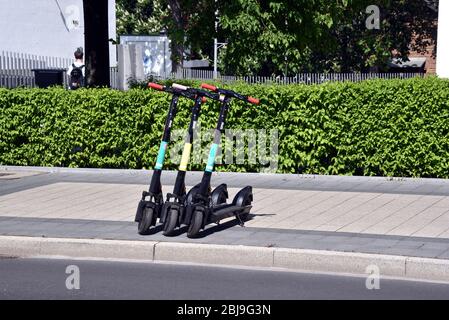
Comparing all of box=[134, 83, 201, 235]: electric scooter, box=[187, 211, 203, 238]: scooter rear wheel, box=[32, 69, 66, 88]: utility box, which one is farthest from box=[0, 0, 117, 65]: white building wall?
box=[187, 211, 203, 238]: scooter rear wheel

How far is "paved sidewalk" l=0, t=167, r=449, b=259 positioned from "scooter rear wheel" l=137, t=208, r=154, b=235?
11cm

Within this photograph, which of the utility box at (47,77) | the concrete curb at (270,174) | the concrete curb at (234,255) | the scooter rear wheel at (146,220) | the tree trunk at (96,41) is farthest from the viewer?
the utility box at (47,77)

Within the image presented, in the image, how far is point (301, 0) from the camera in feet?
69.2

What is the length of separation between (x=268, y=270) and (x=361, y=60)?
137 ft

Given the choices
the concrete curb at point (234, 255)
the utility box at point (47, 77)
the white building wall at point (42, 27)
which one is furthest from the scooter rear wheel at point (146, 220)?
the white building wall at point (42, 27)

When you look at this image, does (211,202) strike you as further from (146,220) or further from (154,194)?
(146,220)

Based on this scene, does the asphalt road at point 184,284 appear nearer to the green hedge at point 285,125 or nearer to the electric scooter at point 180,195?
the electric scooter at point 180,195

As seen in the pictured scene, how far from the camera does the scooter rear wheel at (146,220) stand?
10.8 meters

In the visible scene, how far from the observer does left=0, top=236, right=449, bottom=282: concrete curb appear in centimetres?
929

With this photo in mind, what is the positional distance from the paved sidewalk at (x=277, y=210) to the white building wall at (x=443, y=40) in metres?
5.15

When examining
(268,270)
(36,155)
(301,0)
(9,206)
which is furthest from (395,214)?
(301,0)

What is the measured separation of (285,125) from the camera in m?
15.8
